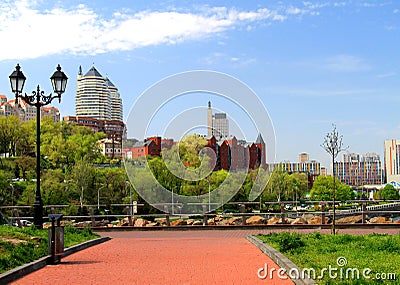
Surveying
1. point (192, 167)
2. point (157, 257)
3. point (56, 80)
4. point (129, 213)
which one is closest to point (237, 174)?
point (192, 167)

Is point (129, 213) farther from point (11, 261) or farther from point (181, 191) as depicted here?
point (181, 191)

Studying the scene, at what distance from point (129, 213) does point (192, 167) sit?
13.6 meters

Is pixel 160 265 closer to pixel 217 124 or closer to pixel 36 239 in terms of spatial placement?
pixel 36 239

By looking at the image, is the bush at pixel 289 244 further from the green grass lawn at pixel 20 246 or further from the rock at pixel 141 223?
the rock at pixel 141 223

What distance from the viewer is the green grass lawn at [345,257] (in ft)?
23.9

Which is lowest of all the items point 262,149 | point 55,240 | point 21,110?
point 55,240

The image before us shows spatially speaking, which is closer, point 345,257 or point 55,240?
point 345,257

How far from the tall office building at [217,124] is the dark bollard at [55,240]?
55.2 feet

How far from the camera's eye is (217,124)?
30719 millimetres

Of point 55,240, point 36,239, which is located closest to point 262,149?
point 36,239

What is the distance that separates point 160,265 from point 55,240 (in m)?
1.98

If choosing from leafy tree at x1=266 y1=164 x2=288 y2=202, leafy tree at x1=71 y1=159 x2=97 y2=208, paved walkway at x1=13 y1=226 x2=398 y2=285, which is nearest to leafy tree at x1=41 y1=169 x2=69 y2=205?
leafy tree at x1=71 y1=159 x2=97 y2=208

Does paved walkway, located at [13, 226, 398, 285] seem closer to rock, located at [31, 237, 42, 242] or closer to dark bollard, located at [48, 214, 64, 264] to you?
dark bollard, located at [48, 214, 64, 264]

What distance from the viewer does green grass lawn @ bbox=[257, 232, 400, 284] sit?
7285 millimetres
